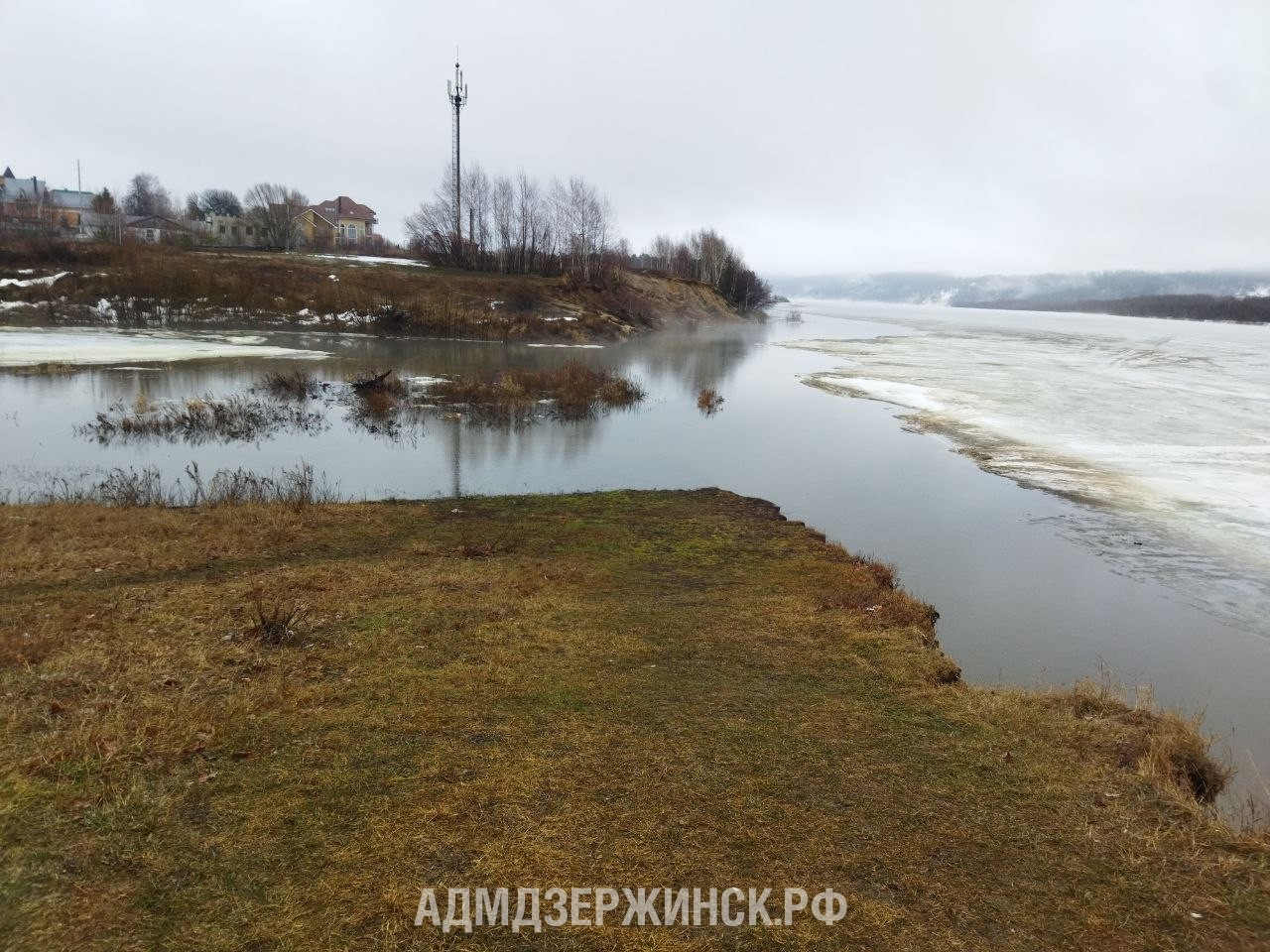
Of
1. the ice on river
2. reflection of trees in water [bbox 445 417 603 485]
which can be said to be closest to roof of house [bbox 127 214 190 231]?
the ice on river

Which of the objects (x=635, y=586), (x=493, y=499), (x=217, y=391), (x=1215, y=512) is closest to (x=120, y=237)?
(x=217, y=391)

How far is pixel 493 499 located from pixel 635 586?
17.0ft

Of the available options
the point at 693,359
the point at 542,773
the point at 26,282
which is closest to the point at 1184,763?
the point at 542,773

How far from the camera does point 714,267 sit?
4011 inches

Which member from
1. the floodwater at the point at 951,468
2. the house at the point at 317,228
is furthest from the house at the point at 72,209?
the floodwater at the point at 951,468

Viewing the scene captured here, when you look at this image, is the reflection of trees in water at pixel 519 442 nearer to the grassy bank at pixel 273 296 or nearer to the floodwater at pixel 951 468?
the floodwater at pixel 951 468

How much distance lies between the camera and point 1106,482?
16.4 meters

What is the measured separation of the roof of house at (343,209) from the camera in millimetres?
94438

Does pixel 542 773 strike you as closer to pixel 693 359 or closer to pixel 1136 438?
pixel 1136 438

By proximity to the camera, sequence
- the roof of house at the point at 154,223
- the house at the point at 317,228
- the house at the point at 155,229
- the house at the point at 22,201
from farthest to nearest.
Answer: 1. the house at the point at 317,228
2. the roof of house at the point at 154,223
3. the house at the point at 155,229
4. the house at the point at 22,201

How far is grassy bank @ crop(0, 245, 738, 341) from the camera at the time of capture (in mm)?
41812

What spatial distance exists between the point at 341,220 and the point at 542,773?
103407 millimetres

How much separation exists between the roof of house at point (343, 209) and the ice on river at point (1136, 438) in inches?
2946

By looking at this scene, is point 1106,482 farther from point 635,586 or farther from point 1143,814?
point 1143,814
